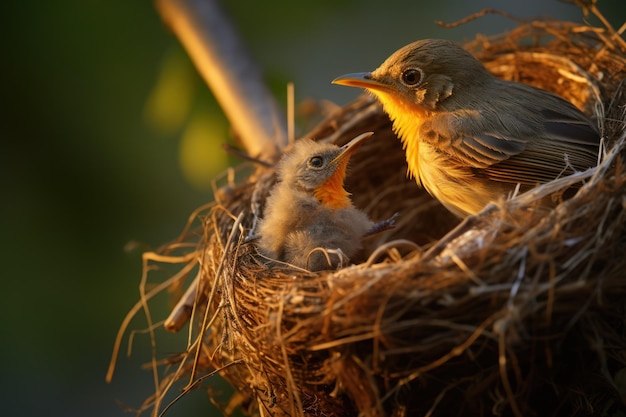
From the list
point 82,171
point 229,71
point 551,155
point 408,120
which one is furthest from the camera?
point 82,171

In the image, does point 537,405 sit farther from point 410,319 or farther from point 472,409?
point 410,319

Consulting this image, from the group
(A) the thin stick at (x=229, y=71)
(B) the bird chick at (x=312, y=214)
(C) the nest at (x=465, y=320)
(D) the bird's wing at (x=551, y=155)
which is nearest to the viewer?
(C) the nest at (x=465, y=320)

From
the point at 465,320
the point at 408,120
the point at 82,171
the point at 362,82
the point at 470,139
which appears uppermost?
the point at 82,171

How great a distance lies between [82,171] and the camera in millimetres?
5031

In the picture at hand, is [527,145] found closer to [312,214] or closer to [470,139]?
[470,139]

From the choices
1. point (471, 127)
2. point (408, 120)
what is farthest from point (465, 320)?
point (408, 120)

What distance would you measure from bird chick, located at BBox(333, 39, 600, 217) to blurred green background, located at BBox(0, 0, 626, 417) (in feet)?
4.25

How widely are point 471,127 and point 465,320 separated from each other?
4.21 feet

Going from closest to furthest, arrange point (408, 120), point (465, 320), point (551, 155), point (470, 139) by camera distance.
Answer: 1. point (465, 320)
2. point (551, 155)
3. point (470, 139)
4. point (408, 120)

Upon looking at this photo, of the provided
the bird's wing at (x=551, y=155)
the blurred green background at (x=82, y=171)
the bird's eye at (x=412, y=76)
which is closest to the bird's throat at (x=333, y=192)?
the bird's eye at (x=412, y=76)

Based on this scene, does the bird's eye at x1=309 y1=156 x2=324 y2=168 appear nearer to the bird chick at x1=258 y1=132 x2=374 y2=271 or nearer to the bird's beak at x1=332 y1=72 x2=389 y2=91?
the bird chick at x1=258 y1=132 x2=374 y2=271

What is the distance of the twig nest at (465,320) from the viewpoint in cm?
221

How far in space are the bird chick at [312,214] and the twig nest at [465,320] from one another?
0.24 m

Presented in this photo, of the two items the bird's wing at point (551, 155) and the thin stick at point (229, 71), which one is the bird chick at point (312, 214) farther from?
the bird's wing at point (551, 155)
